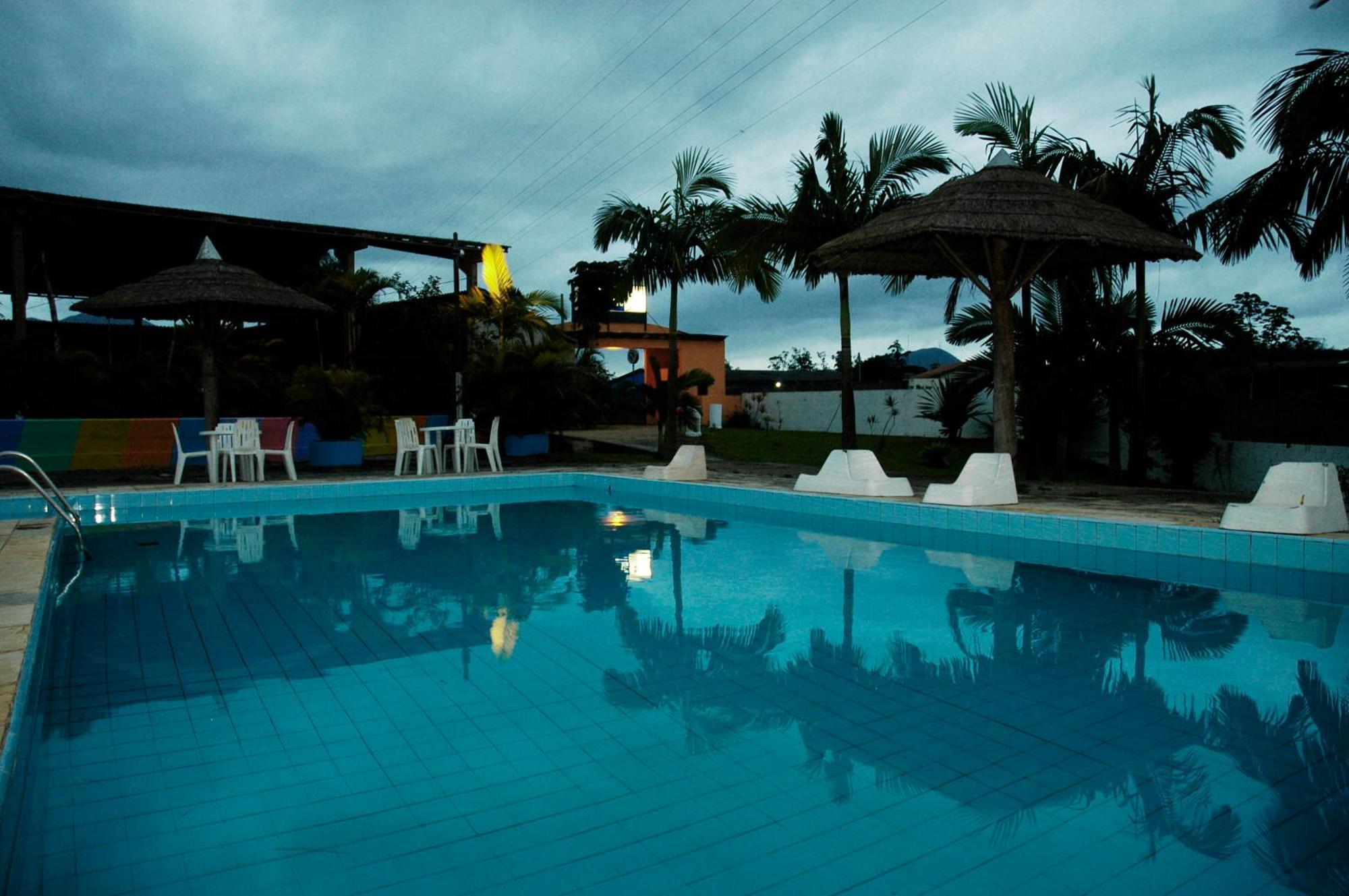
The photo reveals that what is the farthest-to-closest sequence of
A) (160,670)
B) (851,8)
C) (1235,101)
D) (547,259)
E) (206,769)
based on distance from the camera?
(547,259) < (851,8) < (1235,101) < (160,670) < (206,769)

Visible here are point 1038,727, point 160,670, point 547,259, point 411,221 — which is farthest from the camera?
point 547,259

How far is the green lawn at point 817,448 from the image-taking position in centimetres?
1461

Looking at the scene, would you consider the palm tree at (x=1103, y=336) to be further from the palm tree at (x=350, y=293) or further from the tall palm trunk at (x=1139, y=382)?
the palm tree at (x=350, y=293)

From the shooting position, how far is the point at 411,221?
23.0 m

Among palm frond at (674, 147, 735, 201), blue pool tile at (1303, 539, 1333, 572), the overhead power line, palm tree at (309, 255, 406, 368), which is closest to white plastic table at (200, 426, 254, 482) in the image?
the overhead power line

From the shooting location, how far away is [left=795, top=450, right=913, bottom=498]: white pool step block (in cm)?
943

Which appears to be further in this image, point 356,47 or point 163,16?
point 356,47

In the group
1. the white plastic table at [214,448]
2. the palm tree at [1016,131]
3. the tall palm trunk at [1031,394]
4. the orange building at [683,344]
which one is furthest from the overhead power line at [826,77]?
the orange building at [683,344]

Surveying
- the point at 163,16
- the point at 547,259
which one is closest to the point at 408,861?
the point at 163,16

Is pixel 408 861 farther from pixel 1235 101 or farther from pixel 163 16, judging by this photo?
pixel 163 16

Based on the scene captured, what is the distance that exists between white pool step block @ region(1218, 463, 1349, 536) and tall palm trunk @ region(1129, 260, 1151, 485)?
4.85m

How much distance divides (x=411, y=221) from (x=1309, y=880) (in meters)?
23.5

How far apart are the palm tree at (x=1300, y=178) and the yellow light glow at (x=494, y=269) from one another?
14.5m

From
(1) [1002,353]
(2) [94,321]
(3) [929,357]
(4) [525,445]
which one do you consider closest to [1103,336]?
(1) [1002,353]
